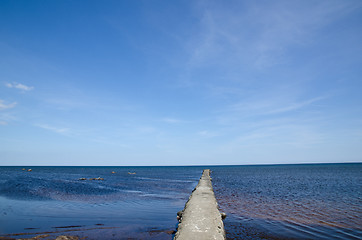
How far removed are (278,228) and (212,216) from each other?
3.55 meters

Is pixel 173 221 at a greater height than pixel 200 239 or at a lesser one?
lesser

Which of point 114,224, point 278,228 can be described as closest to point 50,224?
point 114,224

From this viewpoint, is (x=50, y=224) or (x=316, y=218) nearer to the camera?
(x=50, y=224)

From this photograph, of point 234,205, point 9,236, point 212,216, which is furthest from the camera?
point 234,205

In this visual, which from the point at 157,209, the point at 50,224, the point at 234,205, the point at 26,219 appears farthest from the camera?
the point at 234,205

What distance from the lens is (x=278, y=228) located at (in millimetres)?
10977

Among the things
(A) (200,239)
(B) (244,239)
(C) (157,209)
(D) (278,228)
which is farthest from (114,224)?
(D) (278,228)

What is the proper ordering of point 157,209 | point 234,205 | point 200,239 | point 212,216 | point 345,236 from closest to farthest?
point 200,239, point 345,236, point 212,216, point 157,209, point 234,205

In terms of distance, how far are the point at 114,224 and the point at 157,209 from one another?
4.32 m

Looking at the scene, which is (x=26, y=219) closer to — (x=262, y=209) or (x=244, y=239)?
(x=244, y=239)

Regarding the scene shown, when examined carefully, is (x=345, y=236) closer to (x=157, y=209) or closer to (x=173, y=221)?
(x=173, y=221)

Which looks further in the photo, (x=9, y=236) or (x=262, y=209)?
(x=262, y=209)

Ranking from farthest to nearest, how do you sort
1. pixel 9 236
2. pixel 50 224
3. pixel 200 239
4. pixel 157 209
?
pixel 157 209, pixel 50 224, pixel 9 236, pixel 200 239

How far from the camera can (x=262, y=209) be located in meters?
15.3
